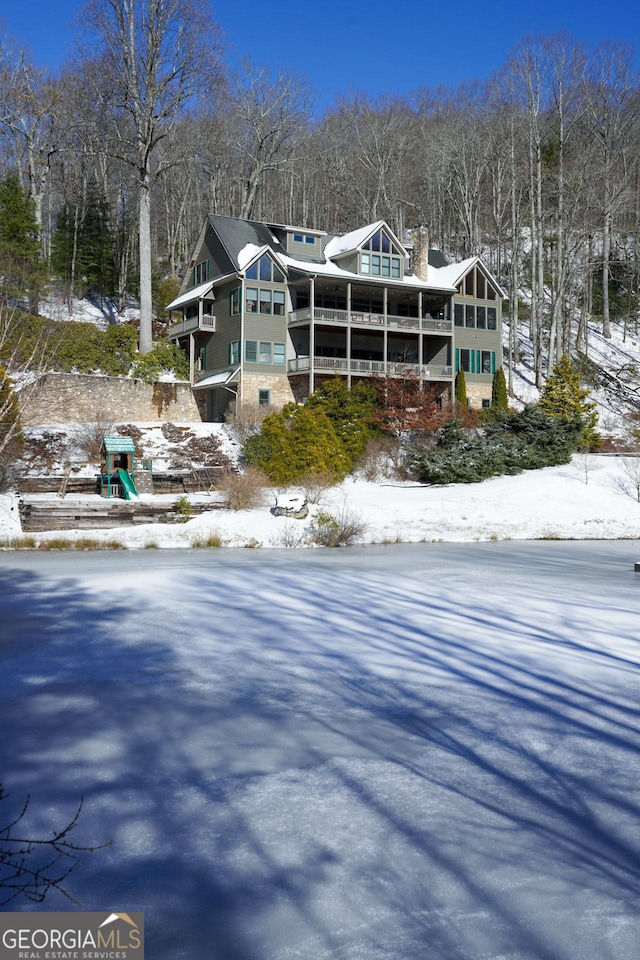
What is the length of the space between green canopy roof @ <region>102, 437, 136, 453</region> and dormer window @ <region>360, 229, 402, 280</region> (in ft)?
58.4

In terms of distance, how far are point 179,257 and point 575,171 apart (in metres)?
27.4

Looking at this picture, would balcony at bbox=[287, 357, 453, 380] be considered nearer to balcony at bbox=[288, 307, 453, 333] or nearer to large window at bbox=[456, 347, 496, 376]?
Result: balcony at bbox=[288, 307, 453, 333]

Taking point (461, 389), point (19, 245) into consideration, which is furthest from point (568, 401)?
point (19, 245)

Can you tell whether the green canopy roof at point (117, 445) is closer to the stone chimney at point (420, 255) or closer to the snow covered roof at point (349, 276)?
the snow covered roof at point (349, 276)

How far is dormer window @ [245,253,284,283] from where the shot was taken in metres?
35.0

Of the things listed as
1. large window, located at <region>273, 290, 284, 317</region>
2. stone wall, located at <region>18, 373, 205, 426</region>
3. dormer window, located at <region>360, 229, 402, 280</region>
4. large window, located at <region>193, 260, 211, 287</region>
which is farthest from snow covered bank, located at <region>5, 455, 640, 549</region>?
large window, located at <region>193, 260, 211, 287</region>

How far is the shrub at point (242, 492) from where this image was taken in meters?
22.9

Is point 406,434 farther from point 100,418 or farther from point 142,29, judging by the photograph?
point 142,29

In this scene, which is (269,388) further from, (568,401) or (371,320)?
(568,401)

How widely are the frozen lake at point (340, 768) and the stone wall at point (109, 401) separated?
18836mm

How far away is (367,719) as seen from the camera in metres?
6.13

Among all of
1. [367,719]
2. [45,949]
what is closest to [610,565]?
[367,719]

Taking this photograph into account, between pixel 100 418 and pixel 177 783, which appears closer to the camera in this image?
pixel 177 783

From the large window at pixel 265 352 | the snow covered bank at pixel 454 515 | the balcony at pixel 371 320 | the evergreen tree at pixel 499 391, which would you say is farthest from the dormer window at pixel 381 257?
the snow covered bank at pixel 454 515
